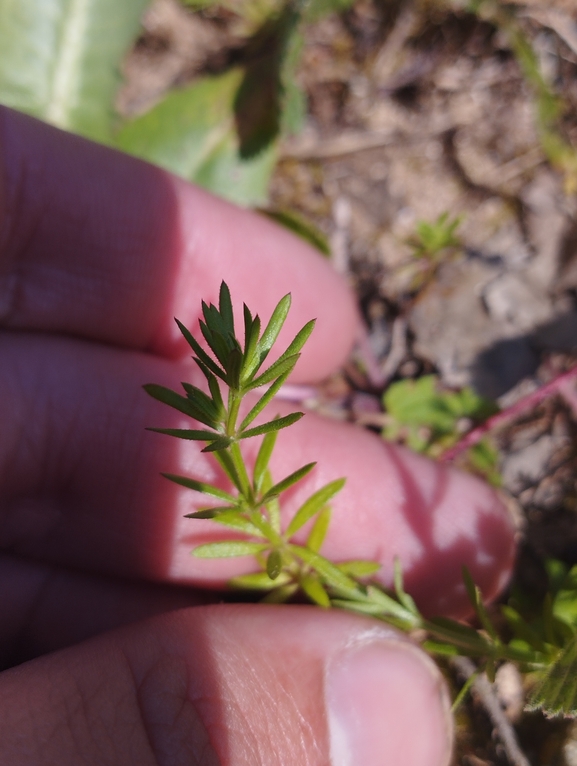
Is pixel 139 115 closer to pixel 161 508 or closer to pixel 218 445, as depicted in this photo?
pixel 161 508

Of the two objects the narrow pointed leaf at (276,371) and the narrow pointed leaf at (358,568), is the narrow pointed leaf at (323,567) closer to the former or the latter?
the narrow pointed leaf at (358,568)

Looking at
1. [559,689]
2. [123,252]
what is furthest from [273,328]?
[123,252]

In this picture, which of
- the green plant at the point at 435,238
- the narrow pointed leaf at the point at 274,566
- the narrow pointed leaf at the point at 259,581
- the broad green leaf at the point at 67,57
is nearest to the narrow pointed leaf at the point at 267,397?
the narrow pointed leaf at the point at 274,566

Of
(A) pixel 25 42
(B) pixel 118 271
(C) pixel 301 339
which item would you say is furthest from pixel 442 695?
(A) pixel 25 42

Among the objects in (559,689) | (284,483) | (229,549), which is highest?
(284,483)

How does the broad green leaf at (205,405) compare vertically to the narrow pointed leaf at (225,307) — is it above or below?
below

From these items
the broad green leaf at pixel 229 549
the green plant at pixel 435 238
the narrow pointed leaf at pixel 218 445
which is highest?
the green plant at pixel 435 238
